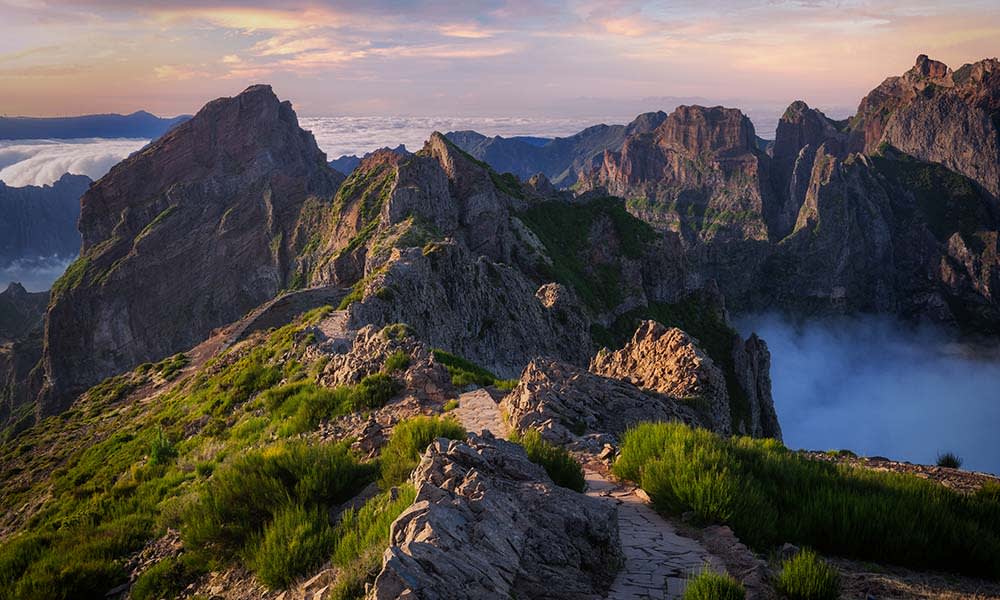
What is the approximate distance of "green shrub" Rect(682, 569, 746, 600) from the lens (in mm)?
5430

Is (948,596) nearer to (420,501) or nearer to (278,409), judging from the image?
(420,501)

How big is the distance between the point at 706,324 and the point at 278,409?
80.9m

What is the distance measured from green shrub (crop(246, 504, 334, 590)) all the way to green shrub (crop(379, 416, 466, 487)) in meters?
1.21

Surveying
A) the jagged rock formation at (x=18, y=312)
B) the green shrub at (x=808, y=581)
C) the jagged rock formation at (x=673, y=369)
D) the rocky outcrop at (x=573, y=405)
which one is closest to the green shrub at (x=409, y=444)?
the rocky outcrop at (x=573, y=405)

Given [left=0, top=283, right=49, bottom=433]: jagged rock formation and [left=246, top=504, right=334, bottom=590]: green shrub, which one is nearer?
[left=246, top=504, right=334, bottom=590]: green shrub

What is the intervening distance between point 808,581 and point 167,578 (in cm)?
788

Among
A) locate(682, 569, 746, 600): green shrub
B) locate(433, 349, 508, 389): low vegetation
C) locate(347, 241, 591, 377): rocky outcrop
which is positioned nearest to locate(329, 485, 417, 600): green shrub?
locate(682, 569, 746, 600): green shrub

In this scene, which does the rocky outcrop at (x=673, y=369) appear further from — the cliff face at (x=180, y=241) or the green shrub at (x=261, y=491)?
the cliff face at (x=180, y=241)

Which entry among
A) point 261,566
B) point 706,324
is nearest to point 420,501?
point 261,566

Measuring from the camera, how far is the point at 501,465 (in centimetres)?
790

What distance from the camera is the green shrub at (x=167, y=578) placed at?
753 centimetres

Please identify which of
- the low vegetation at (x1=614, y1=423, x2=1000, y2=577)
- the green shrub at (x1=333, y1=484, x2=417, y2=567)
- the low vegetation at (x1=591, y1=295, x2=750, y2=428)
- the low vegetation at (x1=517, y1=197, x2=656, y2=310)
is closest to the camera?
the green shrub at (x1=333, y1=484, x2=417, y2=567)

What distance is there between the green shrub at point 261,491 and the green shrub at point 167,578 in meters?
0.28

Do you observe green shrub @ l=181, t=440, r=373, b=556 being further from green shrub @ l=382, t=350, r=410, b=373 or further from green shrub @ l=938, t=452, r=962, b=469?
green shrub @ l=938, t=452, r=962, b=469
